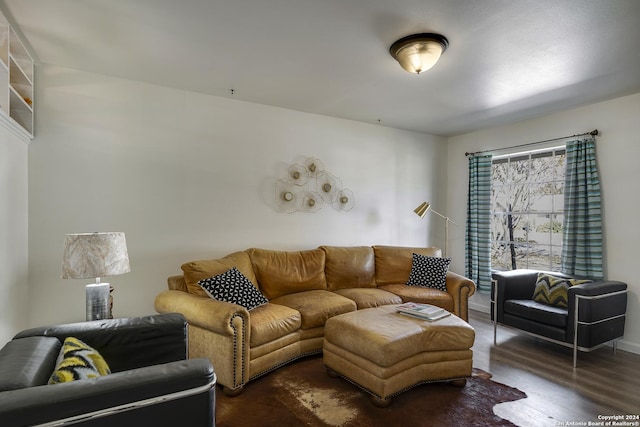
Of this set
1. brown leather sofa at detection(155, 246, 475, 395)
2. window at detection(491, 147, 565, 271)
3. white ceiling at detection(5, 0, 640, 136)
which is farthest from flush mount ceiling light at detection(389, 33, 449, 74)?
window at detection(491, 147, 565, 271)

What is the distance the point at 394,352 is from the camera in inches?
90.0

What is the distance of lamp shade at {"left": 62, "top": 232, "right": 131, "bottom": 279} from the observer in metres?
2.17

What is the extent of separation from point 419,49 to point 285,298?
251 cm

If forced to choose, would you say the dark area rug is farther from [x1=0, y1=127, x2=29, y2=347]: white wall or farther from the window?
the window

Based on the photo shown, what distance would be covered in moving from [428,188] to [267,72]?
3319 millimetres

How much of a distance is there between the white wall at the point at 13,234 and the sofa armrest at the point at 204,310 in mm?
988

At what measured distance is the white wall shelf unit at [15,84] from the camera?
216 cm

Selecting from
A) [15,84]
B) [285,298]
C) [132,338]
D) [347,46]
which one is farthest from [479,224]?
[15,84]

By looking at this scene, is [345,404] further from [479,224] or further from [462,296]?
[479,224]

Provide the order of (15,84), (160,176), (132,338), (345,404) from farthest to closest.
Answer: (160,176) < (15,84) < (345,404) < (132,338)

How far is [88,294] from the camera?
231cm

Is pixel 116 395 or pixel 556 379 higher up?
pixel 116 395

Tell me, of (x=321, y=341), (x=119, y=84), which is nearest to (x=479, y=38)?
(x=321, y=341)

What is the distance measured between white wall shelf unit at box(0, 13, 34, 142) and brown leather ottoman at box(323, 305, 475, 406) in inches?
109
